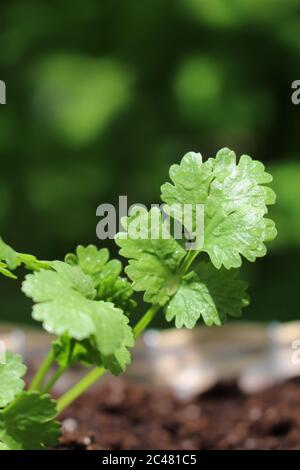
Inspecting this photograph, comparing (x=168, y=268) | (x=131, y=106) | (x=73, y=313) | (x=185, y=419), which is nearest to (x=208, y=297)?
(x=168, y=268)

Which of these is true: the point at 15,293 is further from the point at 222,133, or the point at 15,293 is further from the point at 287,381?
the point at 287,381

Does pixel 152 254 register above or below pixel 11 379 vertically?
above

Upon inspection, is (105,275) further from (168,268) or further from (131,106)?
(131,106)

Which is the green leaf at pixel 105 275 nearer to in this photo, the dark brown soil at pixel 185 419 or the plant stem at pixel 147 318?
the plant stem at pixel 147 318

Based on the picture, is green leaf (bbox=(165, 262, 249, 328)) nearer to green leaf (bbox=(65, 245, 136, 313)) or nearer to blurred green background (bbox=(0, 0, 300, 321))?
green leaf (bbox=(65, 245, 136, 313))

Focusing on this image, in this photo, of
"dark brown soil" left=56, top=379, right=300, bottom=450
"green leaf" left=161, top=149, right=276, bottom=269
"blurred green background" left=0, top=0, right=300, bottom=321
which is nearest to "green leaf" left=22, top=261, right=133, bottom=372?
"green leaf" left=161, top=149, right=276, bottom=269
